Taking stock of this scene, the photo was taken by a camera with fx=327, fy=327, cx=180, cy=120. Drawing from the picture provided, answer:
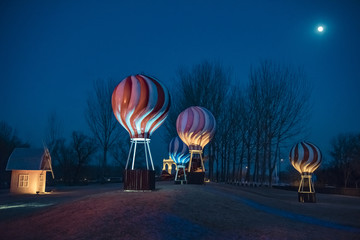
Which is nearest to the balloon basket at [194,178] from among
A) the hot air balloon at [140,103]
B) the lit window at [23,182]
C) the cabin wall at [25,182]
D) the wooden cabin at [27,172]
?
A: the hot air balloon at [140,103]

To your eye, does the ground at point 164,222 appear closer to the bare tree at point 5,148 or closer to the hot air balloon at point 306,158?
the hot air balloon at point 306,158

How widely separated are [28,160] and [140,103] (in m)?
16.4

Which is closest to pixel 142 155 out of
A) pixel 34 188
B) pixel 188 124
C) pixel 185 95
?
pixel 185 95

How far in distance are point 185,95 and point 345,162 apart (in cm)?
3281

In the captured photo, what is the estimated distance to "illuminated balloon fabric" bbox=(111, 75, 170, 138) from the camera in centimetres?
1538

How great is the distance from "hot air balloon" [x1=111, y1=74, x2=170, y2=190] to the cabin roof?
1433cm

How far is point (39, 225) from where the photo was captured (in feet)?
35.8

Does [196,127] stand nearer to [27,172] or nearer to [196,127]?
[196,127]

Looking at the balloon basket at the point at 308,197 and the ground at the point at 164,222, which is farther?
the balloon basket at the point at 308,197

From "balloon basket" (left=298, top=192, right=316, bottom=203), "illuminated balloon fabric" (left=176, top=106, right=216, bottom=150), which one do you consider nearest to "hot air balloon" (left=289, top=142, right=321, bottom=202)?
"balloon basket" (left=298, top=192, right=316, bottom=203)

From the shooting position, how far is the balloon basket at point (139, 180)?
15.7 meters

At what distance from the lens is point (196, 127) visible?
22969 mm

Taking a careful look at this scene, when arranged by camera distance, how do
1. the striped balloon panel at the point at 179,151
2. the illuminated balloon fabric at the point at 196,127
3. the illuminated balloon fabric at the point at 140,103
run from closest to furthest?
the illuminated balloon fabric at the point at 140,103 < the illuminated balloon fabric at the point at 196,127 < the striped balloon panel at the point at 179,151

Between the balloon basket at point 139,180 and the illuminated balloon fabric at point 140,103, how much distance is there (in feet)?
6.07
